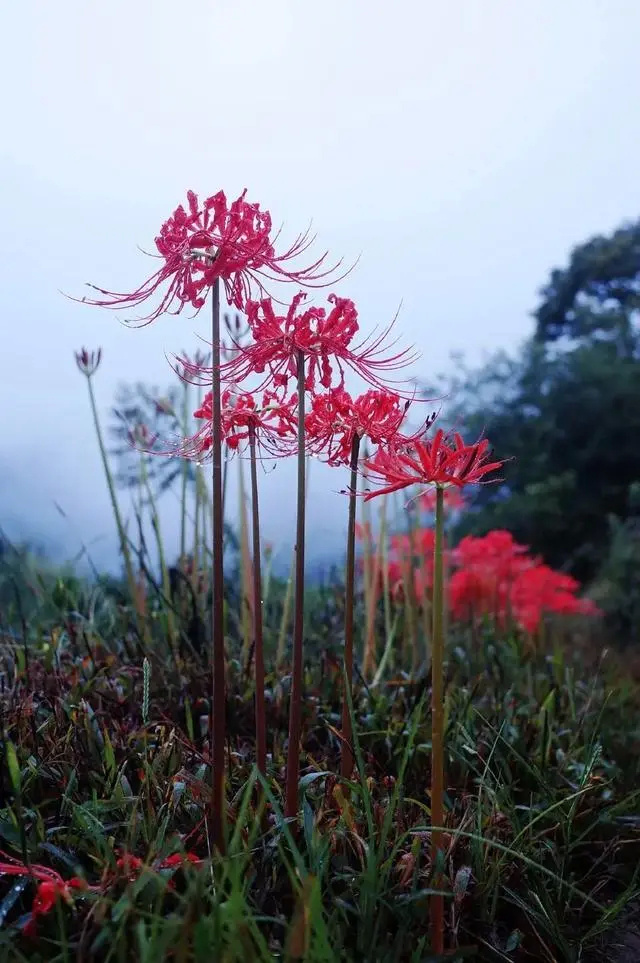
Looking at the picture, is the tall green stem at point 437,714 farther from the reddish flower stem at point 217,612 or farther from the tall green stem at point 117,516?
the tall green stem at point 117,516

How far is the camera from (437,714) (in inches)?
54.1

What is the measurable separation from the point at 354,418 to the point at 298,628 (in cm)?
41

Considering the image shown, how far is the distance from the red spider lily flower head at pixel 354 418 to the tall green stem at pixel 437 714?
256 mm

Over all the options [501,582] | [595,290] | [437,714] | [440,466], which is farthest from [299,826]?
[595,290]

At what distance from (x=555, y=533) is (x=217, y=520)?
906cm

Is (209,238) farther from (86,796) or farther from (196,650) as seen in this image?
(196,650)

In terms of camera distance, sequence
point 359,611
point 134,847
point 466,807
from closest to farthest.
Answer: point 134,847, point 466,807, point 359,611

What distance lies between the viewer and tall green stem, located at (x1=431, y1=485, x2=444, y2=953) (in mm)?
1334

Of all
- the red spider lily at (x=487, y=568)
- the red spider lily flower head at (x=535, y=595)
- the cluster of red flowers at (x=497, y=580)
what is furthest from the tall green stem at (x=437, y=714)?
the red spider lily flower head at (x=535, y=595)

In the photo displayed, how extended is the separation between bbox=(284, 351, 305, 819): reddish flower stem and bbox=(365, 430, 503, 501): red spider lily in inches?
6.2

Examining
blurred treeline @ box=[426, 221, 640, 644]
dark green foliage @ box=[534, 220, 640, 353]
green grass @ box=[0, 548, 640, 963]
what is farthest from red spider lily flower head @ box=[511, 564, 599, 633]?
dark green foliage @ box=[534, 220, 640, 353]

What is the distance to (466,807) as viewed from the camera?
2092 mm

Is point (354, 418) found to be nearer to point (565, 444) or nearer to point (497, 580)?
point (497, 580)

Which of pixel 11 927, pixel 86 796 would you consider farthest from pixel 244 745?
pixel 11 927
